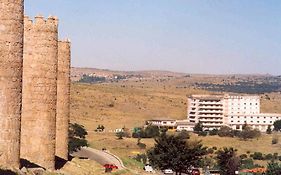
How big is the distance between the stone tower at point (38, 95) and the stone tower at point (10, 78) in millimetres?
4497

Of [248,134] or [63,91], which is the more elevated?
[63,91]

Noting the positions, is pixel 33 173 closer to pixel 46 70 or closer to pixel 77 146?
pixel 46 70

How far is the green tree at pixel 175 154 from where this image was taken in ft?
124

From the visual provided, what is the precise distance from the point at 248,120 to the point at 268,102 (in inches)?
1656

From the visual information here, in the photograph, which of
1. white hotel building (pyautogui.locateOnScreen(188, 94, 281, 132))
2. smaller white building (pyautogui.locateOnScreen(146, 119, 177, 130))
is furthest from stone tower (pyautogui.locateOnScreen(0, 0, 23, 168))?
white hotel building (pyautogui.locateOnScreen(188, 94, 281, 132))

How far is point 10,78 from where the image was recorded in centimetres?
1480

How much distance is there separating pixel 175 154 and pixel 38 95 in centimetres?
1954

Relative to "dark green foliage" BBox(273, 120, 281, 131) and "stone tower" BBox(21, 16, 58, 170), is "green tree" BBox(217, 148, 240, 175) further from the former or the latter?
"dark green foliage" BBox(273, 120, 281, 131)

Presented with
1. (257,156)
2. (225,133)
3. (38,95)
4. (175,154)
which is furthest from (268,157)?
(38,95)

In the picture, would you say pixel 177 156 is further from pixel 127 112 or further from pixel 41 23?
pixel 127 112

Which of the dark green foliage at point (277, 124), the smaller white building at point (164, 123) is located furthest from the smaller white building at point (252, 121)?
the smaller white building at point (164, 123)

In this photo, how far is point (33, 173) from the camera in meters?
16.5

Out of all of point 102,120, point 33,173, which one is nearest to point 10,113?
point 33,173

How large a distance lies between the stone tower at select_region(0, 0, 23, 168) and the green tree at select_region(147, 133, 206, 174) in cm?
2352
